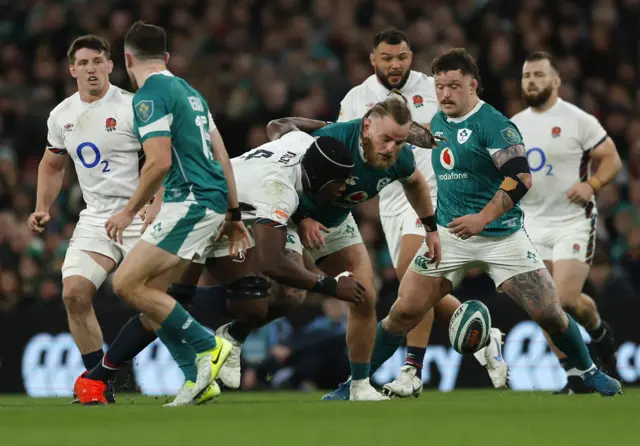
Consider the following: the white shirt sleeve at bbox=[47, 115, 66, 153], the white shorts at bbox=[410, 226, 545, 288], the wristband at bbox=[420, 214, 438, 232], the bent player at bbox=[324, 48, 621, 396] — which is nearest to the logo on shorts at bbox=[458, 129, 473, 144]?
the bent player at bbox=[324, 48, 621, 396]

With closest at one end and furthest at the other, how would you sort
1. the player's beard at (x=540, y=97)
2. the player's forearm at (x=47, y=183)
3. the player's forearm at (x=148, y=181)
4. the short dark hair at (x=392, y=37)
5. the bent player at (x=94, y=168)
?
the player's forearm at (x=148, y=181) → the bent player at (x=94, y=168) → the player's forearm at (x=47, y=183) → the short dark hair at (x=392, y=37) → the player's beard at (x=540, y=97)

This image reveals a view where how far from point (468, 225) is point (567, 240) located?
2473 millimetres

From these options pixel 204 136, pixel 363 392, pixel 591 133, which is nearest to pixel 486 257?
pixel 363 392

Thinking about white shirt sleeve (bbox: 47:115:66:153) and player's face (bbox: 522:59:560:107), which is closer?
white shirt sleeve (bbox: 47:115:66:153)

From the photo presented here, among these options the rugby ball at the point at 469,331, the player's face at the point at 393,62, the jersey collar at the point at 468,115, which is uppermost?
the player's face at the point at 393,62

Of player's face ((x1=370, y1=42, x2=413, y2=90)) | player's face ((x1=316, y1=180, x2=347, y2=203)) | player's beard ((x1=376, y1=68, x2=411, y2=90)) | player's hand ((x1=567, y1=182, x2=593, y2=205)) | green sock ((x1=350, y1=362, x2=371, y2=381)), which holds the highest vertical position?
player's face ((x1=370, y1=42, x2=413, y2=90))

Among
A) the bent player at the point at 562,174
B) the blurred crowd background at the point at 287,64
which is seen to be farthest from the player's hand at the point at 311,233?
the blurred crowd background at the point at 287,64

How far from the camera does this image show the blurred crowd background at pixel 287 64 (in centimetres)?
1442

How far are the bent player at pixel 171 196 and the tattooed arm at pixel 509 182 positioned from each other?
1.66 m

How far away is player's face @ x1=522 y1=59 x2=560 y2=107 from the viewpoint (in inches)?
419

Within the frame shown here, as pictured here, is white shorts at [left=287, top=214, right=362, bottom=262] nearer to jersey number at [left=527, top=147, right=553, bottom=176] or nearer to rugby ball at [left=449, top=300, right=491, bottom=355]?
rugby ball at [left=449, top=300, right=491, bottom=355]

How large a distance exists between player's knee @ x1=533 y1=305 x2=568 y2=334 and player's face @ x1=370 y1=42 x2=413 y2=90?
2554mm

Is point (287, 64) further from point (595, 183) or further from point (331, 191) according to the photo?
point (331, 191)

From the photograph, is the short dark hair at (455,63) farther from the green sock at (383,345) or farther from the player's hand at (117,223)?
the player's hand at (117,223)
